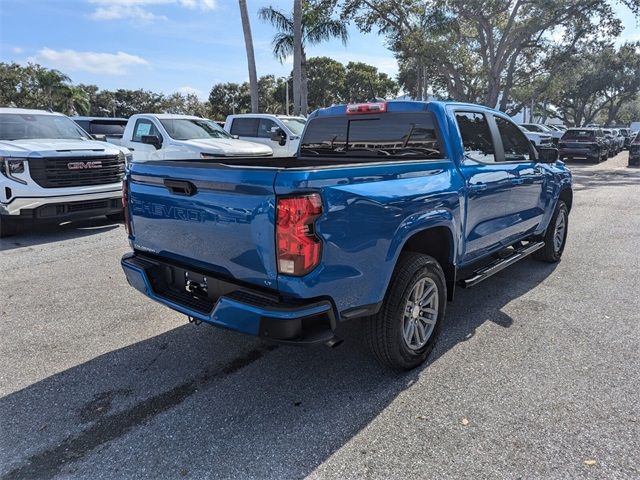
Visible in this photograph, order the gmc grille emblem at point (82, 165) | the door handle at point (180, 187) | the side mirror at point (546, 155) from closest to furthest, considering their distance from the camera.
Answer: the door handle at point (180, 187), the side mirror at point (546, 155), the gmc grille emblem at point (82, 165)

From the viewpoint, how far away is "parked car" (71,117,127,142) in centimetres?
1320

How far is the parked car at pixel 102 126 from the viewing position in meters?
13.2

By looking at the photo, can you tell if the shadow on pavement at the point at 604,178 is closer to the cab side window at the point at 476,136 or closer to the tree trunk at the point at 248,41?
the cab side window at the point at 476,136

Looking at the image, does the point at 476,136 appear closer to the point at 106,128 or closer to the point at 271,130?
the point at 271,130

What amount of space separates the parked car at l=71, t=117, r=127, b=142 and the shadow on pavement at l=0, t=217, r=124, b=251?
5.35 meters

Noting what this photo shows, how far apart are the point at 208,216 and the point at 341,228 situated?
0.84 m

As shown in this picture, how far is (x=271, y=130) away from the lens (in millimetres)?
13516

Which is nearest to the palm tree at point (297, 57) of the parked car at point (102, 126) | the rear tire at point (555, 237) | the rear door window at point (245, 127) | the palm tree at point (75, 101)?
the rear door window at point (245, 127)

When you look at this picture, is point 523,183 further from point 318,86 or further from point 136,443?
Result: point 318,86

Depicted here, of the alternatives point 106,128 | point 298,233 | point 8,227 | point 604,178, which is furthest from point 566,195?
point 604,178

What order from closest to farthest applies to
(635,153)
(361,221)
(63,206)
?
(361,221), (63,206), (635,153)

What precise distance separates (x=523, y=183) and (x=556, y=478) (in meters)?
3.20

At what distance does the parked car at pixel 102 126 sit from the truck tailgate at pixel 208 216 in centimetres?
1084

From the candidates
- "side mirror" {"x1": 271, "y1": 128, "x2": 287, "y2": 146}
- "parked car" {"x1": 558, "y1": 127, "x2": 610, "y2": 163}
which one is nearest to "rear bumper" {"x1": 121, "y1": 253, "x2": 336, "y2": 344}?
"side mirror" {"x1": 271, "y1": 128, "x2": 287, "y2": 146}
